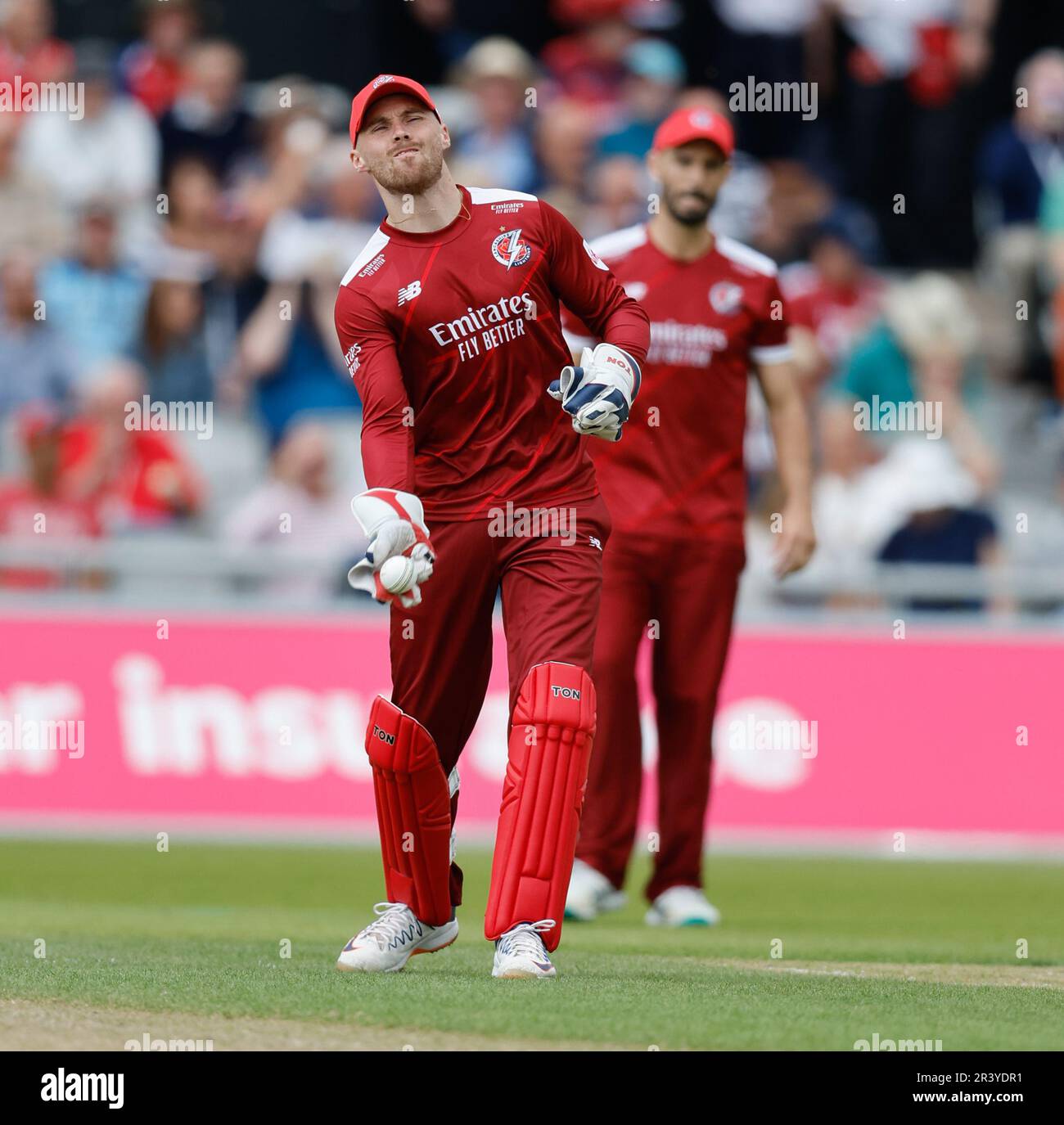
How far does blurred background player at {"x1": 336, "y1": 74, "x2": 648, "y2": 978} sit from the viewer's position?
622 centimetres

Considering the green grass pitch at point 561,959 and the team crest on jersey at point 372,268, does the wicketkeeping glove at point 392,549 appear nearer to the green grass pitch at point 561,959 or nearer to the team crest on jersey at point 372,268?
the team crest on jersey at point 372,268

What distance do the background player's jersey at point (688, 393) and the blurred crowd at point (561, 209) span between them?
4.75m

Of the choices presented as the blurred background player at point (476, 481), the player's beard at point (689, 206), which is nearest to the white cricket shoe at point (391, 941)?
the blurred background player at point (476, 481)

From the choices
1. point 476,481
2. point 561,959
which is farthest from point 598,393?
point 561,959

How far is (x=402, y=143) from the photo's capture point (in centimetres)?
635

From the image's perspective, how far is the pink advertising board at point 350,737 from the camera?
12.5 metres

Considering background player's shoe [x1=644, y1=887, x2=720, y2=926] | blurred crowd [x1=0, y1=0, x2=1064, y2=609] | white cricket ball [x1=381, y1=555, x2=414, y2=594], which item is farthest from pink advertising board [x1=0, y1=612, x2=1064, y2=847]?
white cricket ball [x1=381, y1=555, x2=414, y2=594]

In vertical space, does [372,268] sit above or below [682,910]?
above

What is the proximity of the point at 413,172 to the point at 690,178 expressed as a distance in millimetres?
2915

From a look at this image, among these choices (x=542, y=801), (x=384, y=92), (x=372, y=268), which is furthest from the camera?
(x=372, y=268)

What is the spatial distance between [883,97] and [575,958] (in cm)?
1200

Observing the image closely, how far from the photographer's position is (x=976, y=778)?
1262 centimetres

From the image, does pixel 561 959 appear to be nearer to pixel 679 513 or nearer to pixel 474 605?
pixel 474 605
